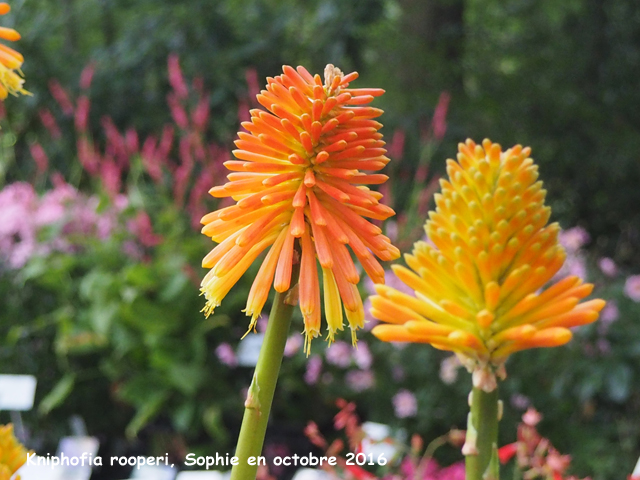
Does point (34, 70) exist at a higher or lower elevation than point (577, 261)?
higher

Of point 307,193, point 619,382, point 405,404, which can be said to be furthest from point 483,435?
point 619,382

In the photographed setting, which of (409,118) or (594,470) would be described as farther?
(409,118)

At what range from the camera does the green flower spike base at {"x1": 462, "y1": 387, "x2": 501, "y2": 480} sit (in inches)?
25.1

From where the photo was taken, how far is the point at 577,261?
3.57m

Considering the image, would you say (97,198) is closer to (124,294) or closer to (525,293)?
(124,294)

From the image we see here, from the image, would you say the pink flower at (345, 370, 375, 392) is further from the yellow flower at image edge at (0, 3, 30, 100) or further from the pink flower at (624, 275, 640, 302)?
the yellow flower at image edge at (0, 3, 30, 100)

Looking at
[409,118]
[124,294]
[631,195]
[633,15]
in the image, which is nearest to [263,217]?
[124,294]

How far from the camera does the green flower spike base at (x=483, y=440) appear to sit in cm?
64

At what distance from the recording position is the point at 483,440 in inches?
Result: 25.5

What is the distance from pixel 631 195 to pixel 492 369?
6.58 m

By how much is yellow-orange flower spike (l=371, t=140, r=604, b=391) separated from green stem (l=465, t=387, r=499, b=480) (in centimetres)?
2

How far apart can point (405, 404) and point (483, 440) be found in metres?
A: 2.50

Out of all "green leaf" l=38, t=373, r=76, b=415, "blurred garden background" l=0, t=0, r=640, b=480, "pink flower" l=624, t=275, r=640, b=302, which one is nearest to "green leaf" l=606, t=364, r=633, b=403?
"blurred garden background" l=0, t=0, r=640, b=480

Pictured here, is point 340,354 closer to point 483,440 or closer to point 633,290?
point 633,290
